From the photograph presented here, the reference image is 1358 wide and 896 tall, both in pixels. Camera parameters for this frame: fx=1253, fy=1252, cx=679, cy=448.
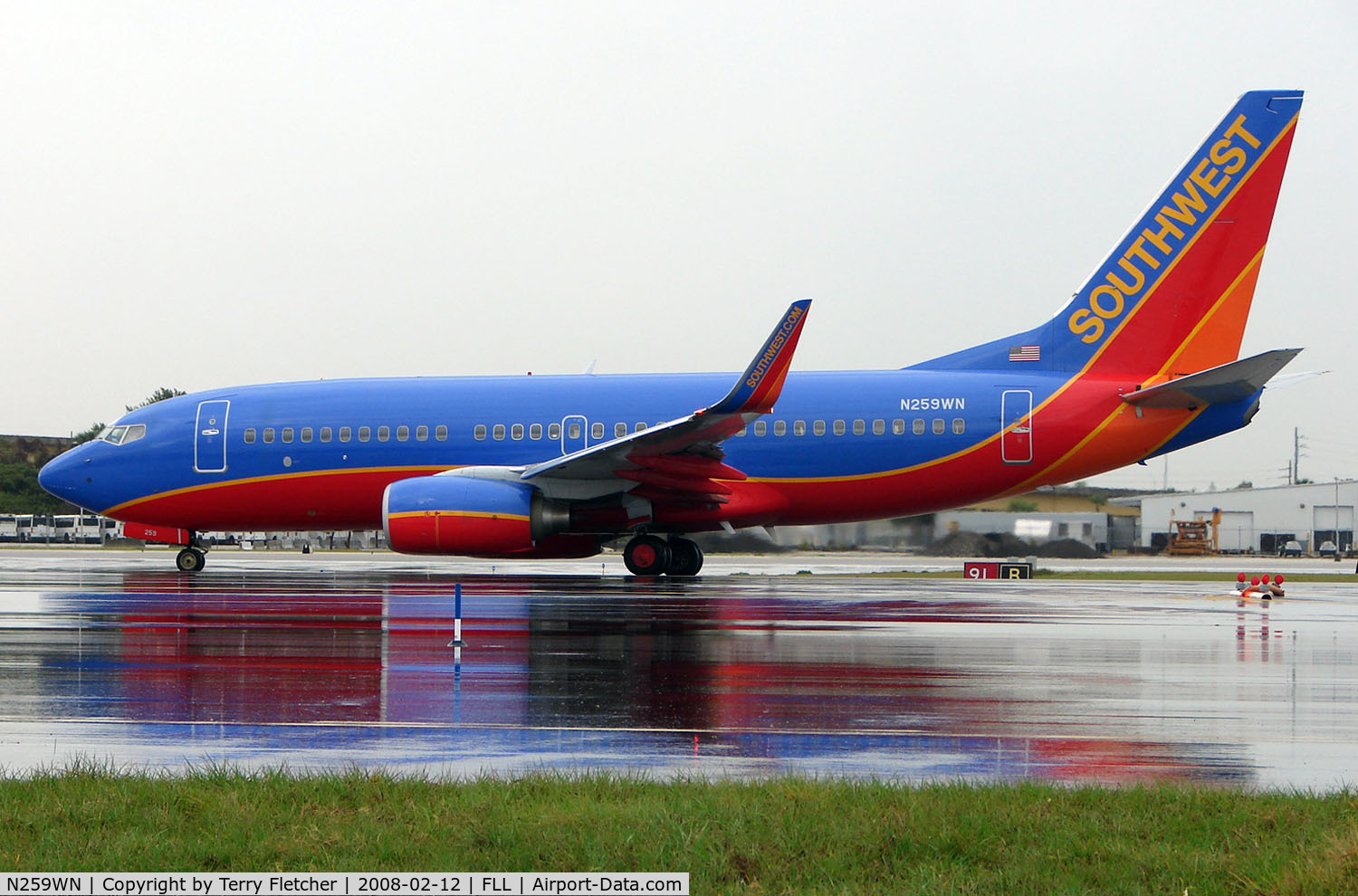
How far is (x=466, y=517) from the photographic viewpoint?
2014cm

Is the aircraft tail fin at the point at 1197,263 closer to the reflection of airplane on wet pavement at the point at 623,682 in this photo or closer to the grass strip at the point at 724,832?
the reflection of airplane on wet pavement at the point at 623,682

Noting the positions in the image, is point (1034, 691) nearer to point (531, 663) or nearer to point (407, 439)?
point (531, 663)

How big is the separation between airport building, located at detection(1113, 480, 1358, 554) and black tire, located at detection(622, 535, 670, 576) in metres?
41.7

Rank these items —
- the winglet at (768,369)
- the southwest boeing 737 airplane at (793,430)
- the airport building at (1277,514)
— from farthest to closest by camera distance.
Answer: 1. the airport building at (1277,514)
2. the southwest boeing 737 airplane at (793,430)
3. the winglet at (768,369)

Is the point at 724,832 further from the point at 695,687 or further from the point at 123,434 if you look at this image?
the point at 123,434

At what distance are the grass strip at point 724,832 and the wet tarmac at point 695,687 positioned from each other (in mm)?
646

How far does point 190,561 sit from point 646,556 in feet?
31.3

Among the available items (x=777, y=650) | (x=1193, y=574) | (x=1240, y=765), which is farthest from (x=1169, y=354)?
(x=1240, y=765)

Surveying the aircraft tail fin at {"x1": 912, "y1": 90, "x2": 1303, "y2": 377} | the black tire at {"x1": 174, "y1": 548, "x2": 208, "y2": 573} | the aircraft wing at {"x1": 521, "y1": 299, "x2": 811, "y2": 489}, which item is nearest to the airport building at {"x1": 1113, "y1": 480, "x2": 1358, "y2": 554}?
the aircraft tail fin at {"x1": 912, "y1": 90, "x2": 1303, "y2": 377}

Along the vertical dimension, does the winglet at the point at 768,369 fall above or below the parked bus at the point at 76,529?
above

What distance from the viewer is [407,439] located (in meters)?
23.2

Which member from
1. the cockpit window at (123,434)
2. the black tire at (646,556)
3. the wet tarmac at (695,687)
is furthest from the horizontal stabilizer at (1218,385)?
the cockpit window at (123,434)

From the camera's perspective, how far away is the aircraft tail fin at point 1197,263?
2177cm

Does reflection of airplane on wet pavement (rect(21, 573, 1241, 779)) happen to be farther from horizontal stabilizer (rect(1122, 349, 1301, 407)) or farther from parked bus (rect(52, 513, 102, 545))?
parked bus (rect(52, 513, 102, 545))
